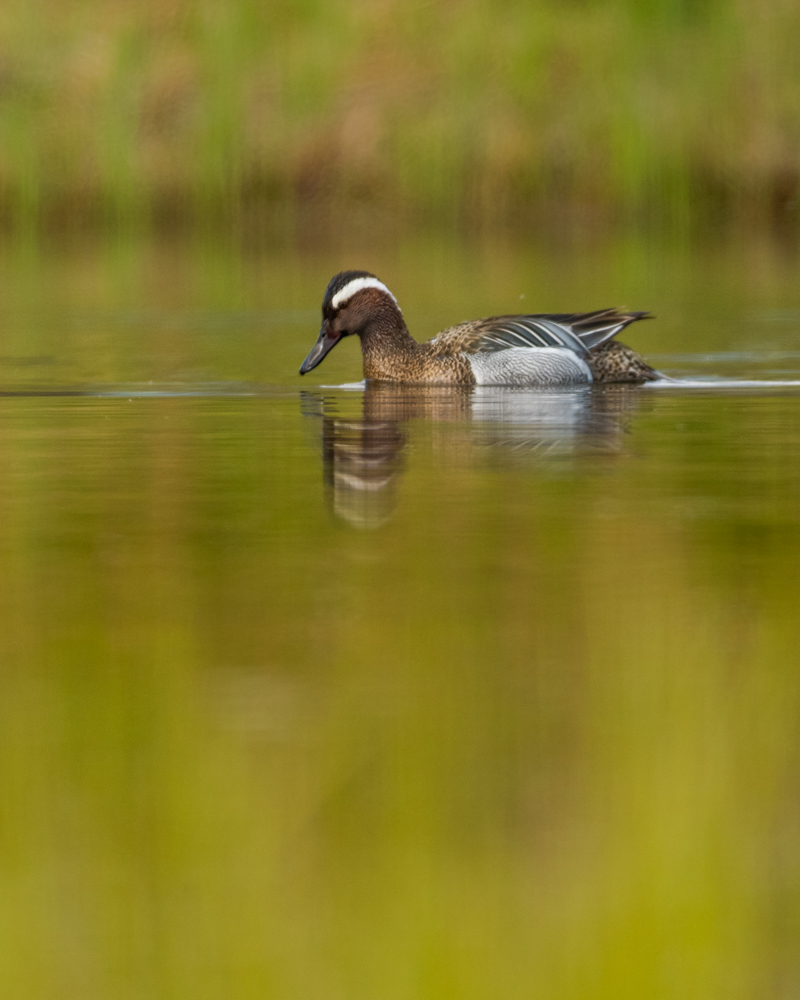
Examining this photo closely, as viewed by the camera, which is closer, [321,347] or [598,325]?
[598,325]

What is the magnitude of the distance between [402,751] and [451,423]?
19.4 ft

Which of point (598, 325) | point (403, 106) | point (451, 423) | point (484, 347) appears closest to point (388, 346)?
point (484, 347)

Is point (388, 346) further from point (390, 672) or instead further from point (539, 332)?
point (390, 672)

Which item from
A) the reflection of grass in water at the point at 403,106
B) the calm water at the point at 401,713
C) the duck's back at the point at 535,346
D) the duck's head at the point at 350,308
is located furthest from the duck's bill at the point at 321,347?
the reflection of grass in water at the point at 403,106

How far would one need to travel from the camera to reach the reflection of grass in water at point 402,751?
10.9 ft

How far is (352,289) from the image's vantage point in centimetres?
1245

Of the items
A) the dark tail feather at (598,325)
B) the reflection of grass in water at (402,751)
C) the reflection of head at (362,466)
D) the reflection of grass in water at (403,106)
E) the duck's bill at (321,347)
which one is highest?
the reflection of grass in water at (403,106)

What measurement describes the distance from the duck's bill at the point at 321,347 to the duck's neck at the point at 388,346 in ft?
0.67

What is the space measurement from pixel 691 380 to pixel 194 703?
8012 millimetres

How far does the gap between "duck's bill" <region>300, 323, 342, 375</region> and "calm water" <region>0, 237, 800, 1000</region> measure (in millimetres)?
2546

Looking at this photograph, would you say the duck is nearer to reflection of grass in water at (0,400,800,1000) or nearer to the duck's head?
the duck's head

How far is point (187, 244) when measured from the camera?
95.9ft

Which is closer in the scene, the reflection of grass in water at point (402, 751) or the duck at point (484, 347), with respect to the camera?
the reflection of grass in water at point (402, 751)

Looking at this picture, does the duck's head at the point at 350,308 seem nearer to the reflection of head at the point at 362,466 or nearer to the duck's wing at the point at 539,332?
the duck's wing at the point at 539,332
